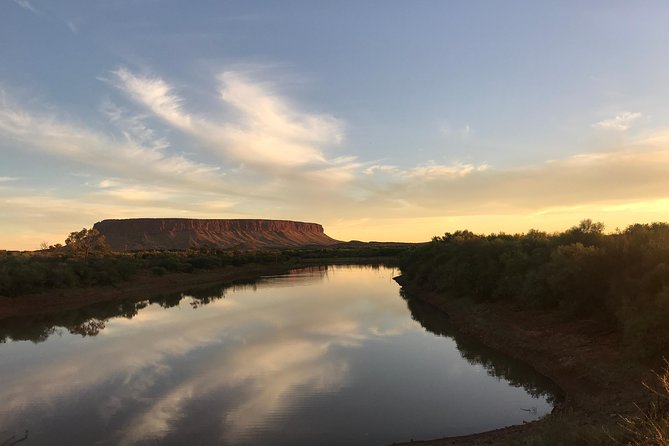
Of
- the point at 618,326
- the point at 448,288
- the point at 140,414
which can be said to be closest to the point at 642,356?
the point at 618,326

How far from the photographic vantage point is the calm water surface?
11711 mm

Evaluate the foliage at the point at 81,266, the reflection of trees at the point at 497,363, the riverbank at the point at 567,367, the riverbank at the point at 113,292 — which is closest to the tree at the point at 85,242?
the foliage at the point at 81,266

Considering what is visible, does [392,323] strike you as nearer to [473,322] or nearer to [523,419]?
[473,322]

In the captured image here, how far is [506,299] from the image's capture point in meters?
27.3

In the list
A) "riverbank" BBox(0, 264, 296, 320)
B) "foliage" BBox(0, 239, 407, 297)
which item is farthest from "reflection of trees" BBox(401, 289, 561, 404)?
"foliage" BBox(0, 239, 407, 297)

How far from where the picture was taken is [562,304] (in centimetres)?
2066

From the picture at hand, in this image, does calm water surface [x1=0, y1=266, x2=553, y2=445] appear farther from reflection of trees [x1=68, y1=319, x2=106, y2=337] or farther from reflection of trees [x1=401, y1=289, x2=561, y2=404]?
reflection of trees [x1=68, y1=319, x2=106, y2=337]

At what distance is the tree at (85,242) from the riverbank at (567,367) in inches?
1926

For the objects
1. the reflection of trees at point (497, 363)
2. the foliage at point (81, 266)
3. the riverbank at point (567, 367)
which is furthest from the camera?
the foliage at point (81, 266)

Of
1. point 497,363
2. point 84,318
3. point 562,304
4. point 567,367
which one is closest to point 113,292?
point 84,318

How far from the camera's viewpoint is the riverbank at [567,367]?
31.5 feet

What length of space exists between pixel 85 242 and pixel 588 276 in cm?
5837

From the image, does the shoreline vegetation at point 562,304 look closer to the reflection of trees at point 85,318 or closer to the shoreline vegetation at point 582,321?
the shoreline vegetation at point 582,321

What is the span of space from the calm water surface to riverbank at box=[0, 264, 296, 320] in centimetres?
556
